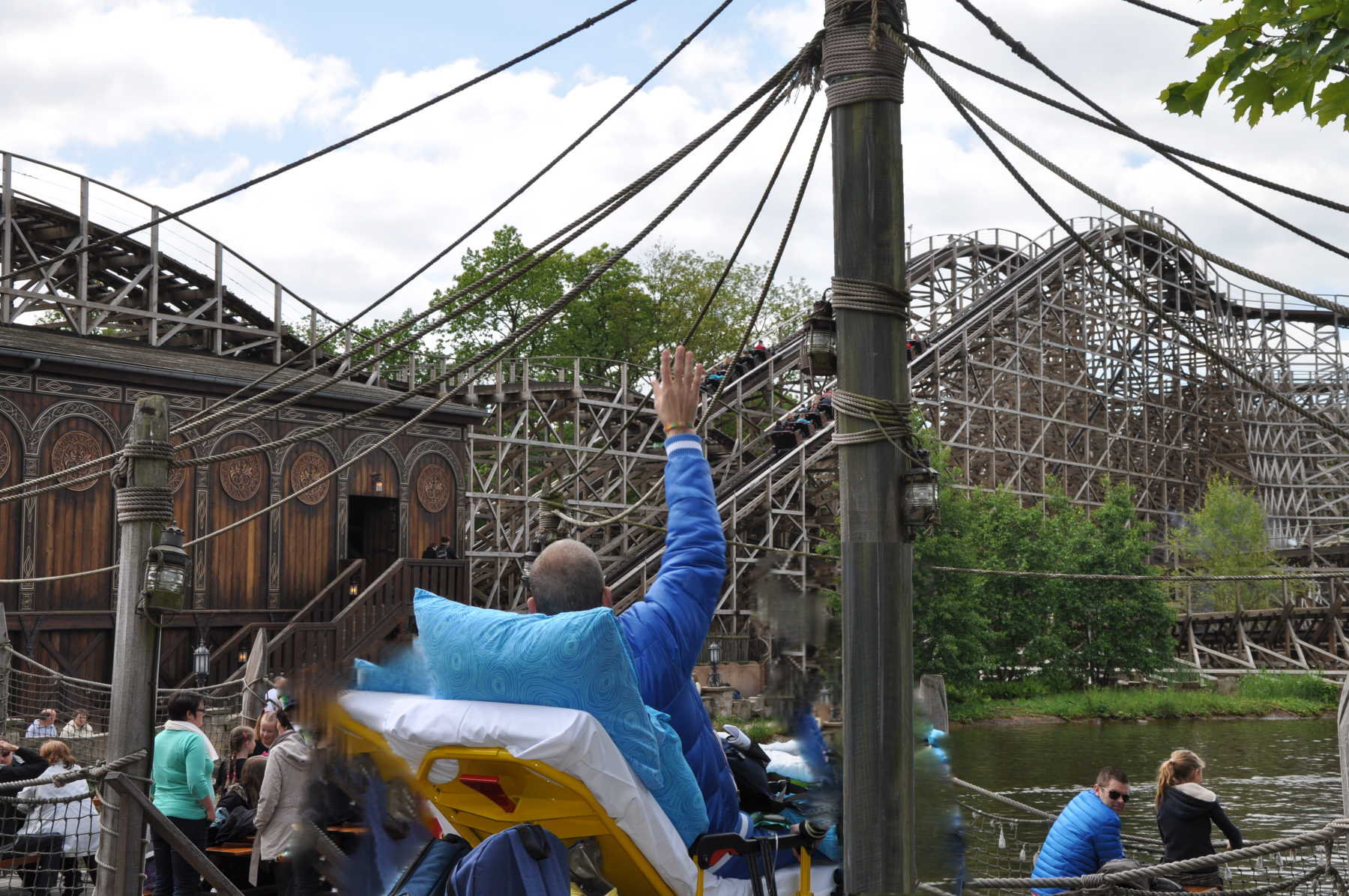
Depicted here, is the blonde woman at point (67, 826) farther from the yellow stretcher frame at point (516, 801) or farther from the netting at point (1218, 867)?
the netting at point (1218, 867)

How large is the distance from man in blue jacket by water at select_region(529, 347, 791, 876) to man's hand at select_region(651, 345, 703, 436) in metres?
0.21

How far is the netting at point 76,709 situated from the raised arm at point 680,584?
10631 millimetres

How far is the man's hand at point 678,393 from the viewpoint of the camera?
3354mm

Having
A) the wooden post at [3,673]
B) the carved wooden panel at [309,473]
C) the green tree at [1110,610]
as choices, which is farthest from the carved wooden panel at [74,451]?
the green tree at [1110,610]

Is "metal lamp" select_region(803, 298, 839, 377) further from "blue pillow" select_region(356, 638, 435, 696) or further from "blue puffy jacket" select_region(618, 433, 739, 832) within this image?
"blue pillow" select_region(356, 638, 435, 696)

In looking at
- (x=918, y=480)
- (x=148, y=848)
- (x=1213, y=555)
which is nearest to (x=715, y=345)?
(x=1213, y=555)

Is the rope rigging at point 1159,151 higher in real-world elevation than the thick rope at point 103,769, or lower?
higher

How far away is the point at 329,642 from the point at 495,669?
1513 centimetres

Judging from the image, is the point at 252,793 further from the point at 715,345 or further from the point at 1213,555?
the point at 715,345

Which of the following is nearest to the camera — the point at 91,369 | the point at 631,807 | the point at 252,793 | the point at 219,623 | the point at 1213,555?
the point at 631,807

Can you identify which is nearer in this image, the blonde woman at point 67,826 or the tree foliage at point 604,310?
the blonde woman at point 67,826

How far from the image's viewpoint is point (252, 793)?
686 centimetres

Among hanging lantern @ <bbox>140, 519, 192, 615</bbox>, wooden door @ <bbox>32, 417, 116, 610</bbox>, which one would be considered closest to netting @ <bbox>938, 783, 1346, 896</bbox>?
hanging lantern @ <bbox>140, 519, 192, 615</bbox>

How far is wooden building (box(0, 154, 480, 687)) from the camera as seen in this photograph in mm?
15391
